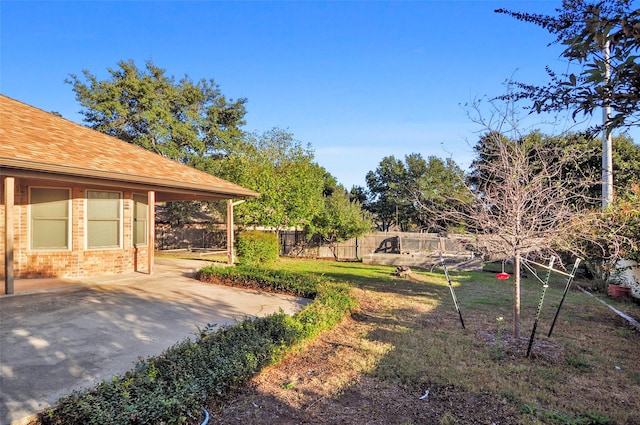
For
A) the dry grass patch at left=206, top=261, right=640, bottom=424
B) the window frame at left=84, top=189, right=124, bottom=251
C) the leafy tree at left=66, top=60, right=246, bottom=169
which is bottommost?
the dry grass patch at left=206, top=261, right=640, bottom=424

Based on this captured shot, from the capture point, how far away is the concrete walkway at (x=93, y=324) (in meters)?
3.71

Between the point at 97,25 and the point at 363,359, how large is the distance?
1372cm

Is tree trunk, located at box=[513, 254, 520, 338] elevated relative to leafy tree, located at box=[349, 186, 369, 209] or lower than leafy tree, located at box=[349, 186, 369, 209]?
lower

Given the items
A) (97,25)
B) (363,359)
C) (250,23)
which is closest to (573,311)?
(363,359)

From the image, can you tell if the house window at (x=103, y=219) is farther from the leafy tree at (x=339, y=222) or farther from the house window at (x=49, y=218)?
the leafy tree at (x=339, y=222)

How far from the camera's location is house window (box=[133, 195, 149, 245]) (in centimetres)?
1023

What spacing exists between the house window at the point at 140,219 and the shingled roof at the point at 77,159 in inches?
44.7

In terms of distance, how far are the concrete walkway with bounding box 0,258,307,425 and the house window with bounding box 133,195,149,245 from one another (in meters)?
1.17

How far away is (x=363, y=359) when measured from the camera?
498cm

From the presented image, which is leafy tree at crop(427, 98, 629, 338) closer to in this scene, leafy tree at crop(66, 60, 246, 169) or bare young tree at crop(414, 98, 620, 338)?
bare young tree at crop(414, 98, 620, 338)

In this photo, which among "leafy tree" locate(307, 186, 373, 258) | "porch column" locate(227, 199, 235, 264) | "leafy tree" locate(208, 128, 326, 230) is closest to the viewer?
"porch column" locate(227, 199, 235, 264)

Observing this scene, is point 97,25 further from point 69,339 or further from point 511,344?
point 511,344

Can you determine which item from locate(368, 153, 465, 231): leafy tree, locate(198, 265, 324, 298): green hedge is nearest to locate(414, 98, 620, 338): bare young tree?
locate(198, 265, 324, 298): green hedge

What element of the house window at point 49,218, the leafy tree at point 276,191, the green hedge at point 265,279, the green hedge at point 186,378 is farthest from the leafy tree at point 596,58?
the leafy tree at point 276,191
